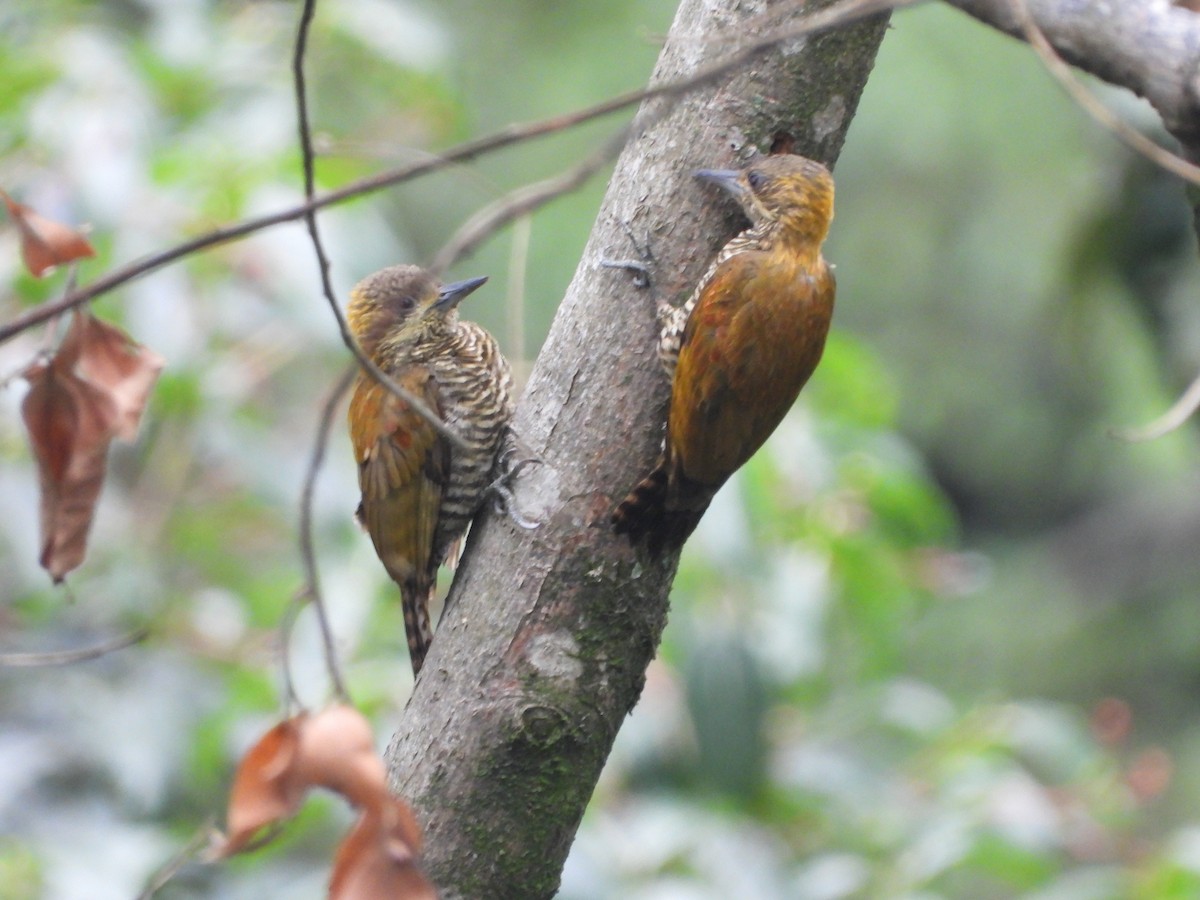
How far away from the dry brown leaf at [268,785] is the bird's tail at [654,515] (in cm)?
79

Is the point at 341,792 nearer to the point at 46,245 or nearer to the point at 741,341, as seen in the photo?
the point at 46,245

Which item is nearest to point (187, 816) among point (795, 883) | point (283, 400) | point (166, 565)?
point (166, 565)

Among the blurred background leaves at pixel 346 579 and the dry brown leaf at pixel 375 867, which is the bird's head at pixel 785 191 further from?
the dry brown leaf at pixel 375 867

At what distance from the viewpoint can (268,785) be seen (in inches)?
47.6

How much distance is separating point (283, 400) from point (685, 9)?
11.7 feet

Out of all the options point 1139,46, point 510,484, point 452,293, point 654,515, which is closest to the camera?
point 1139,46

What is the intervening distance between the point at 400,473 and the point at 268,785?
4.31 ft

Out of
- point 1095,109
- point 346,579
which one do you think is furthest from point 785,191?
point 346,579

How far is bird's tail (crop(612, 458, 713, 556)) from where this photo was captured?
1936 millimetres

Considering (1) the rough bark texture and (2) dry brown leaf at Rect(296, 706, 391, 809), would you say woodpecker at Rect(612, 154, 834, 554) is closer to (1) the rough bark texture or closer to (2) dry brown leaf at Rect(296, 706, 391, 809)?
(1) the rough bark texture

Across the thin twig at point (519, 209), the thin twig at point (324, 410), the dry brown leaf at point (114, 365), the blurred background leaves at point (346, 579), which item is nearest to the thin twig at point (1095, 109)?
the thin twig at point (519, 209)

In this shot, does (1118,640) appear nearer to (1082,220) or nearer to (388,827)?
(1082,220)

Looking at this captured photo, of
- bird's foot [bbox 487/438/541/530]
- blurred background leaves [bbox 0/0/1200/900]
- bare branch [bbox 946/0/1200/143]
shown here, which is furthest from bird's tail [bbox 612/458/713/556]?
bare branch [bbox 946/0/1200/143]

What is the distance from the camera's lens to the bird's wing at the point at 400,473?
2.47m
